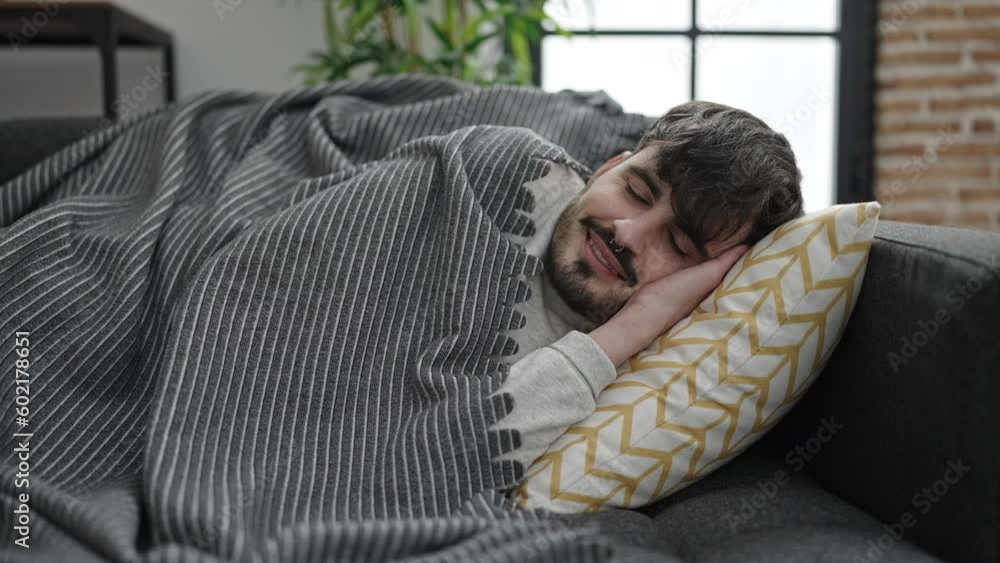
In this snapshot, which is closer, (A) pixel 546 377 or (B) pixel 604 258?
(A) pixel 546 377

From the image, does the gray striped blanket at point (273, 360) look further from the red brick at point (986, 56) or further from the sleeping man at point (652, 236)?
the red brick at point (986, 56)

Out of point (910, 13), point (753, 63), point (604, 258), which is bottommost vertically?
point (604, 258)

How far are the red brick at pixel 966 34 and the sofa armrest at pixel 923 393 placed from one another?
1.85 meters

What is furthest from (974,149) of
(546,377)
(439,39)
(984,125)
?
(546,377)

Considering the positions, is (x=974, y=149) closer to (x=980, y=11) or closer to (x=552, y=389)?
(x=980, y=11)

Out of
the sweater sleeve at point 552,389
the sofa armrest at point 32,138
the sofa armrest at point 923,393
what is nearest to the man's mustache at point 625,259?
the sweater sleeve at point 552,389

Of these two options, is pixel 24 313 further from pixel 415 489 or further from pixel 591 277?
pixel 591 277

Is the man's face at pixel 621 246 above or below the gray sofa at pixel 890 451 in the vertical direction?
above

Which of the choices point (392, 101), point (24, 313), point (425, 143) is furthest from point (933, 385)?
point (392, 101)

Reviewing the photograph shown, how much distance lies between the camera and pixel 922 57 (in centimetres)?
262

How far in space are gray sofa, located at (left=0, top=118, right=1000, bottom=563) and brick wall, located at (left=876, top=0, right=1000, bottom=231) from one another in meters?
1.77

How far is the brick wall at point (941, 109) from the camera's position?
257cm

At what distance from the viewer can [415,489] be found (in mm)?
908

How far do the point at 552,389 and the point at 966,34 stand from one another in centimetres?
223
